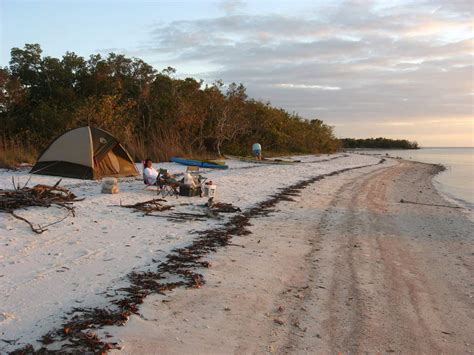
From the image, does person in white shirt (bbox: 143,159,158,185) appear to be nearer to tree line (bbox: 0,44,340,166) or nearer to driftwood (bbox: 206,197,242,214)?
driftwood (bbox: 206,197,242,214)

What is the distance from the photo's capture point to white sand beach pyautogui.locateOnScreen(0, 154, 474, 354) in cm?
374

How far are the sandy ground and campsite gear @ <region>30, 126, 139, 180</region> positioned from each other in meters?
6.62

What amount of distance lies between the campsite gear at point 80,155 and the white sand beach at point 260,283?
4.10 m

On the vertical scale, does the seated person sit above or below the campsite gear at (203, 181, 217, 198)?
above

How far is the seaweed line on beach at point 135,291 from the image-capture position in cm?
345

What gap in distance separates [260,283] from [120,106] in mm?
18292

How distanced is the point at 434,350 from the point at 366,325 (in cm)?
58

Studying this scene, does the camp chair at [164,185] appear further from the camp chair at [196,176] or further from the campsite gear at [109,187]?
the campsite gear at [109,187]

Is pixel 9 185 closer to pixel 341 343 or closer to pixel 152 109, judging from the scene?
pixel 341 343

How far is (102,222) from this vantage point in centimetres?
742

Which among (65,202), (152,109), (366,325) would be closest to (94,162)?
(65,202)

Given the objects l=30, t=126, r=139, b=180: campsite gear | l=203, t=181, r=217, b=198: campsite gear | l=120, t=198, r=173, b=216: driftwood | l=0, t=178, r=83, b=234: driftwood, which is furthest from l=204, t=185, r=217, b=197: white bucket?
l=30, t=126, r=139, b=180: campsite gear

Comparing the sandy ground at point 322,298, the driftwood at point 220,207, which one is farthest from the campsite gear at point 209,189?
the sandy ground at point 322,298

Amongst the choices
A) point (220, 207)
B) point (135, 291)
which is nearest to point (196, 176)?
point (220, 207)
